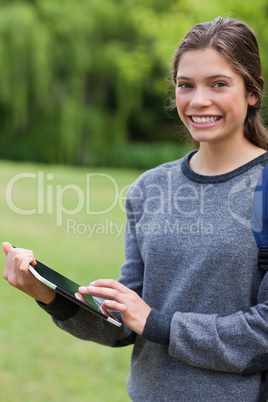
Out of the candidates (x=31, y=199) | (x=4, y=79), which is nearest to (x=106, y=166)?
(x=4, y=79)

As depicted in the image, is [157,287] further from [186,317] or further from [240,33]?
[240,33]

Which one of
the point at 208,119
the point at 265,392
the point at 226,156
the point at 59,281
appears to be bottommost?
the point at 265,392

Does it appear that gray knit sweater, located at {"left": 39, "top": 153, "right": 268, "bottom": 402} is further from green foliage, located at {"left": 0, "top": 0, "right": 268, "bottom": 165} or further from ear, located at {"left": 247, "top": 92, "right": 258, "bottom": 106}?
green foliage, located at {"left": 0, "top": 0, "right": 268, "bottom": 165}

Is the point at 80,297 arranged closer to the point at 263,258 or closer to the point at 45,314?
the point at 263,258

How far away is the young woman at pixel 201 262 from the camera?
4.55 feet

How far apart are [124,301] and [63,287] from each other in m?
0.15

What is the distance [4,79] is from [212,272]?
16318mm

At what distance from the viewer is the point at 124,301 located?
139 centimetres

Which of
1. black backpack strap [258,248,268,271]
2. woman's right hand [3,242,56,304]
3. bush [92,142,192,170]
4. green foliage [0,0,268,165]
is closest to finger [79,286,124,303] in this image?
woman's right hand [3,242,56,304]

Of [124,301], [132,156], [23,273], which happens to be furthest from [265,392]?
[132,156]

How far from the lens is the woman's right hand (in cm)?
137

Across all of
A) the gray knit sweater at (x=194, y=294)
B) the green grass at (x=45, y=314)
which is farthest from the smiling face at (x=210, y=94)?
the green grass at (x=45, y=314)

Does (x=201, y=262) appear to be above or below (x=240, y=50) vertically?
below

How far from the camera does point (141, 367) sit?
61.7 inches
